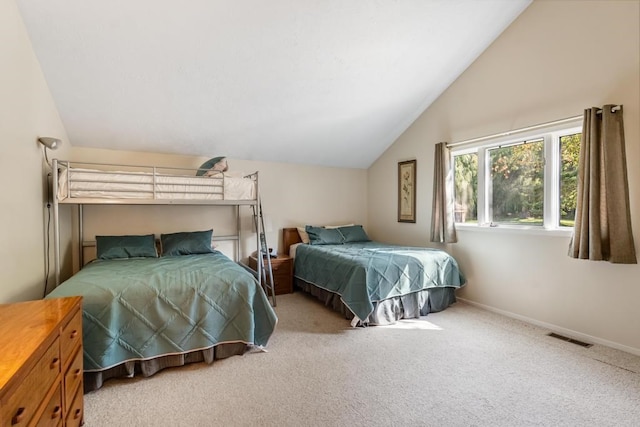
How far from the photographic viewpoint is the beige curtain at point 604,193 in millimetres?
2561

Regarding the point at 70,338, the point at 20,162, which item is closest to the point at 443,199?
the point at 70,338

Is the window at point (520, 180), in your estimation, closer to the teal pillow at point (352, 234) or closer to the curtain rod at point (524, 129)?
the curtain rod at point (524, 129)

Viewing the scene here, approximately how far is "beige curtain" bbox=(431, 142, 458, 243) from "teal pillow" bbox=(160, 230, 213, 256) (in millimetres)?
2928

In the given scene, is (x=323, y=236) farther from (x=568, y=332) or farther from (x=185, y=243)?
(x=568, y=332)

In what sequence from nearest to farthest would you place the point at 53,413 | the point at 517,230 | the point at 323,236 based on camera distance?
the point at 53,413 < the point at 517,230 < the point at 323,236

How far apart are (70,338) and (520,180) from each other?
409 centimetres

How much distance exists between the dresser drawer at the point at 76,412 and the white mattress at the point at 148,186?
2.01 meters

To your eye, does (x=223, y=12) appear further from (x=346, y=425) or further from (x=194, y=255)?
(x=346, y=425)

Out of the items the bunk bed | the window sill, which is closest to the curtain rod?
the window sill

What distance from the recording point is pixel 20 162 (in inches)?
93.4

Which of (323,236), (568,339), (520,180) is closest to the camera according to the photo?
(568,339)

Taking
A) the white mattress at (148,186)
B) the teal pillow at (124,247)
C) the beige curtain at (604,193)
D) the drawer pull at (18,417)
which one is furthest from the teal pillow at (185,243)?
the beige curtain at (604,193)

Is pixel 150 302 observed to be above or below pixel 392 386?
above

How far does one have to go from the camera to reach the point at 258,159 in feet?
15.5
